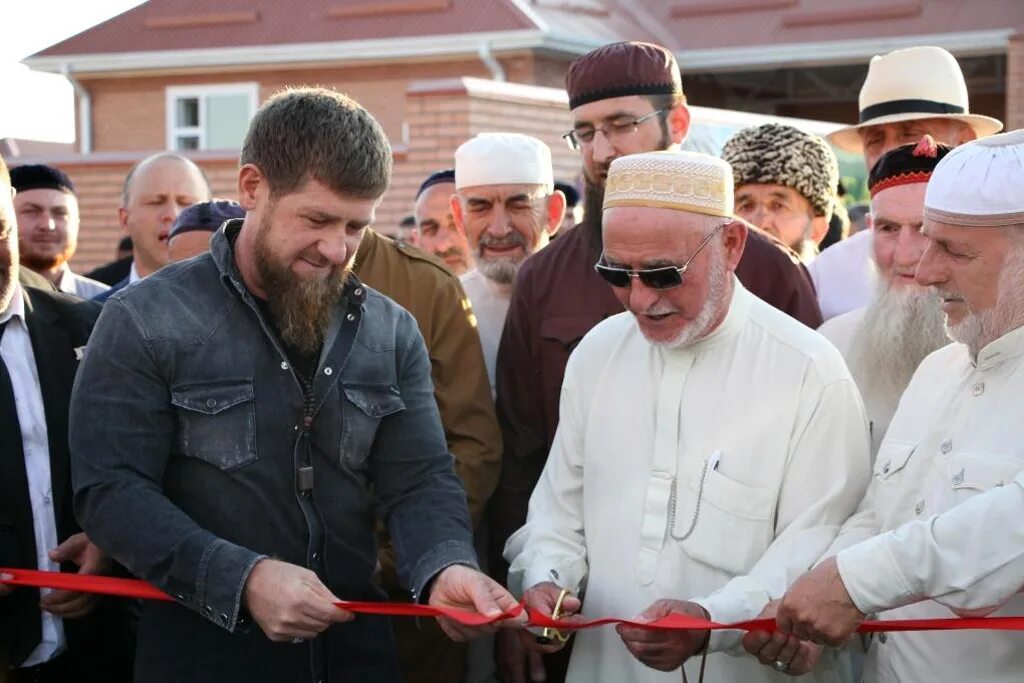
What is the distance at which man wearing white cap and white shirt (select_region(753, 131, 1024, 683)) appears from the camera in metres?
3.46

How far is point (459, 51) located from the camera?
23.0 meters

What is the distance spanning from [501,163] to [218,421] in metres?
2.95

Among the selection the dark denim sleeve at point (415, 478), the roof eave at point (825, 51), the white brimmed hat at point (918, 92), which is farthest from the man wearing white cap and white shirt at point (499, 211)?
the roof eave at point (825, 51)

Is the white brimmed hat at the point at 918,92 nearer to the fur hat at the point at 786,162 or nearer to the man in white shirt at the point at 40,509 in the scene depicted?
the fur hat at the point at 786,162

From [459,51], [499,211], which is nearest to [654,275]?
[499,211]

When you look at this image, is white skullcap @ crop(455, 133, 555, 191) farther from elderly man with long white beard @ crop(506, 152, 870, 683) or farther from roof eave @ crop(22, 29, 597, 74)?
roof eave @ crop(22, 29, 597, 74)

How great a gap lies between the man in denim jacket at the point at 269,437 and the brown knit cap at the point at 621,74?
1750mm

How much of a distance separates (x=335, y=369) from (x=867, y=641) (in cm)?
173

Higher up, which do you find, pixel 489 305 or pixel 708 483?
pixel 489 305

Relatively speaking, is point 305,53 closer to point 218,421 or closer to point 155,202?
point 155,202

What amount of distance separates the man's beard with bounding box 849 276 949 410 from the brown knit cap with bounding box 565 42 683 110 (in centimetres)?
122

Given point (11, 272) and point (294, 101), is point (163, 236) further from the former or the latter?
point (294, 101)

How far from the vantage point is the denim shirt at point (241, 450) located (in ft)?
12.2

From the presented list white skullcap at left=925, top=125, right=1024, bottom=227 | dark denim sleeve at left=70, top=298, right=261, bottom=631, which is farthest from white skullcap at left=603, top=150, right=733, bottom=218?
dark denim sleeve at left=70, top=298, right=261, bottom=631
